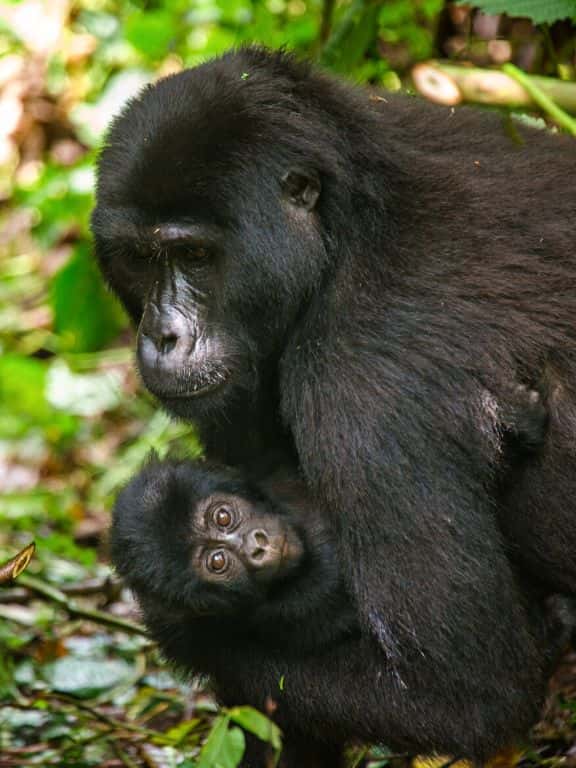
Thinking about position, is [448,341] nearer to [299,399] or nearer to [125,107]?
[299,399]

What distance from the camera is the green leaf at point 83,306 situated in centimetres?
902

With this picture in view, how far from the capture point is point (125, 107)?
527 centimetres

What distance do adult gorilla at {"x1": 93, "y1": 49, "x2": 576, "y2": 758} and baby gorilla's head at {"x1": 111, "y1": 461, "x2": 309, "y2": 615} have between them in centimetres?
35

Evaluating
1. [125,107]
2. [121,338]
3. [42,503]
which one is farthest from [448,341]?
[121,338]

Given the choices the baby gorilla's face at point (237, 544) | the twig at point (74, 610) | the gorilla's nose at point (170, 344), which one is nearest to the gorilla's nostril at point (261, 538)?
the baby gorilla's face at point (237, 544)

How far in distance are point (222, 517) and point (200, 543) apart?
0.46 feet

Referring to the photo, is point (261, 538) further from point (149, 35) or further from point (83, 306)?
point (149, 35)

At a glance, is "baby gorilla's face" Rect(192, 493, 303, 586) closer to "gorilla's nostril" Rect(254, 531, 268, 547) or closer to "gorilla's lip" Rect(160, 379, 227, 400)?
"gorilla's nostril" Rect(254, 531, 268, 547)

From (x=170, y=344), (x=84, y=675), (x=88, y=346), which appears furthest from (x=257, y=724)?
(x=88, y=346)

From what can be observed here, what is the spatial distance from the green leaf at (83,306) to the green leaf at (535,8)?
166 inches

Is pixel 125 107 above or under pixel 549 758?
above

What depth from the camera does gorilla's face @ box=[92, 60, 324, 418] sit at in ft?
15.9

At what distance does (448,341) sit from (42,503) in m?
4.55

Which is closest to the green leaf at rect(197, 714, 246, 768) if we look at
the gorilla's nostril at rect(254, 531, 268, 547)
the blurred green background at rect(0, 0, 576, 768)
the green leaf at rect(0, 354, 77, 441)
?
the blurred green background at rect(0, 0, 576, 768)
